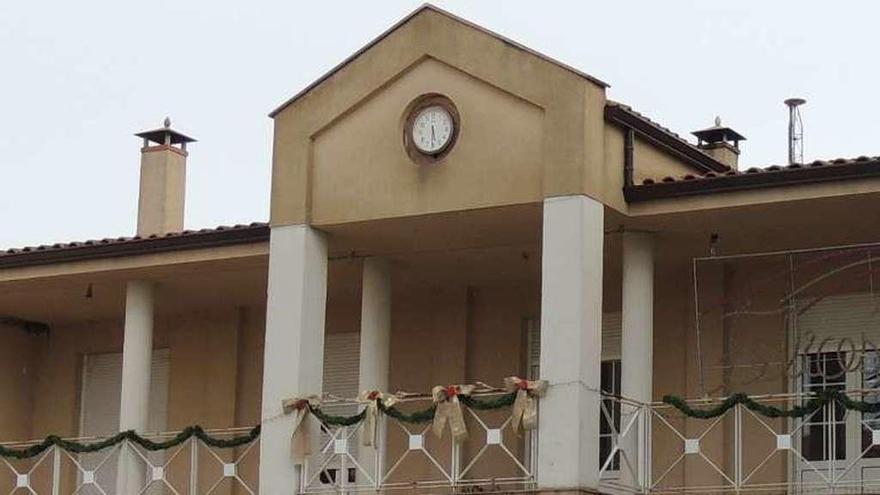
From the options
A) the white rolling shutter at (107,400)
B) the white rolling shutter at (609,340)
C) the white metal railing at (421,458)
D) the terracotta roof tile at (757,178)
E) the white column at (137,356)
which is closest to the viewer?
the terracotta roof tile at (757,178)

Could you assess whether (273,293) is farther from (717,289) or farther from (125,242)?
(717,289)

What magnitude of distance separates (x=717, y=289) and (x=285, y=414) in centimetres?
463

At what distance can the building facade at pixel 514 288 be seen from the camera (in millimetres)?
18047

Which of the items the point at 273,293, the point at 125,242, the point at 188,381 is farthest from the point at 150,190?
the point at 273,293

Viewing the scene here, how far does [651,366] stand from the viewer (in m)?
19.1

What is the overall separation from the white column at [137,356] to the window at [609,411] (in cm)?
512

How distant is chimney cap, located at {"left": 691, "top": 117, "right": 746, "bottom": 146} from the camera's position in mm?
24250

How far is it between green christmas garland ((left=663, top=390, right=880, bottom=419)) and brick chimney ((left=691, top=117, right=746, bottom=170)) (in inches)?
237

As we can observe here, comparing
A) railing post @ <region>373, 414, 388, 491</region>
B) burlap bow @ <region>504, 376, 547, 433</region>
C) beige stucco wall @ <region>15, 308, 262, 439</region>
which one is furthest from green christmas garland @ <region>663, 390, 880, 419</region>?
beige stucco wall @ <region>15, 308, 262, 439</region>

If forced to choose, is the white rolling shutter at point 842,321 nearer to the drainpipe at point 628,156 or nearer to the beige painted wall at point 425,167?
the drainpipe at point 628,156

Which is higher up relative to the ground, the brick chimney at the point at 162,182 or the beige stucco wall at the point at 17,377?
the brick chimney at the point at 162,182

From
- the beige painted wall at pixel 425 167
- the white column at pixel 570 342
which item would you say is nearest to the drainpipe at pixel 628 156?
the white column at pixel 570 342

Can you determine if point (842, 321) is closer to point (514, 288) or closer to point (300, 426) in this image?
point (514, 288)

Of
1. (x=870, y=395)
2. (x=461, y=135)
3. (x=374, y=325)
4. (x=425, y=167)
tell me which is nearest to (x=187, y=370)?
(x=374, y=325)
